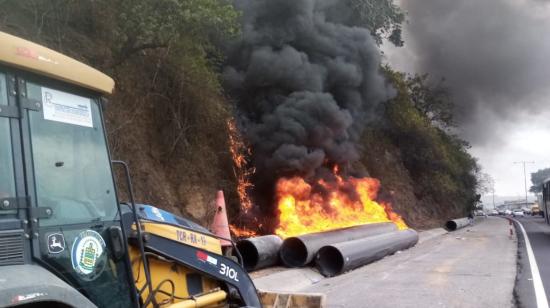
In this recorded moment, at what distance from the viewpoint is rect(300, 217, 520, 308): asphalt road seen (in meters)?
8.38

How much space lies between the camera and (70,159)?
3186 mm

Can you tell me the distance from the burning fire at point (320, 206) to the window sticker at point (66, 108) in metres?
12.8

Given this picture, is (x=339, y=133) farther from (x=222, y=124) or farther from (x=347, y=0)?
(x=347, y=0)

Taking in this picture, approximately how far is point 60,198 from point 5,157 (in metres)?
0.41

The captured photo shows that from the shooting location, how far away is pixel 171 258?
13.6ft

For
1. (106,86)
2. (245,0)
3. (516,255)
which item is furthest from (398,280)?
(245,0)

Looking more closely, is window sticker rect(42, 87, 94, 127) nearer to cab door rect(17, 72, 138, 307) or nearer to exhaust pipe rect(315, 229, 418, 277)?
cab door rect(17, 72, 138, 307)

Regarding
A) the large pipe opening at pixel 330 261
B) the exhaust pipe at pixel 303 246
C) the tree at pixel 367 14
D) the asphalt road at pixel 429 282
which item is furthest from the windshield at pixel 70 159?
the tree at pixel 367 14

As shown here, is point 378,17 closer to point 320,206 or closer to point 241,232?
point 320,206

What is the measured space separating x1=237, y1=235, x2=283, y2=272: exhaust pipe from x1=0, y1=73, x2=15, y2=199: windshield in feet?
29.4

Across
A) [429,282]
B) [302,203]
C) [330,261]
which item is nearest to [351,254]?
A: [330,261]

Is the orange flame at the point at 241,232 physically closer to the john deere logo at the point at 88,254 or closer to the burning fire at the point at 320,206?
the burning fire at the point at 320,206

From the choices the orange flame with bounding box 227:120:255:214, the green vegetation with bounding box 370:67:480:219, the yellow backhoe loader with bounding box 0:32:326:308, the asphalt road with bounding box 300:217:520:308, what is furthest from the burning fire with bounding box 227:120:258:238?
the green vegetation with bounding box 370:67:480:219

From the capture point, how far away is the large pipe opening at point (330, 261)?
12.1 m
